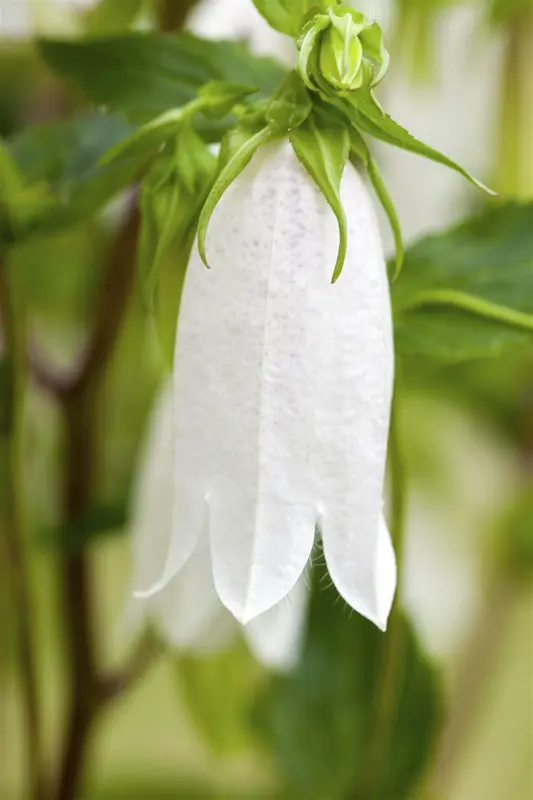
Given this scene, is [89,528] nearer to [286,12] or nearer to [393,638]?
[393,638]

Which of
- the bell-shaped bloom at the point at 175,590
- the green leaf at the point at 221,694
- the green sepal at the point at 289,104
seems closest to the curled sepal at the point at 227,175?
the green sepal at the point at 289,104

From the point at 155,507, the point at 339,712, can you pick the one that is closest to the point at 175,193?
the point at 155,507

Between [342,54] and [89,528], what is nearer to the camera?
[342,54]

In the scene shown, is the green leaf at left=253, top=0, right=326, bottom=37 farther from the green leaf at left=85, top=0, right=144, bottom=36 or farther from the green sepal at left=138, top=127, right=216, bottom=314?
the green leaf at left=85, top=0, right=144, bottom=36

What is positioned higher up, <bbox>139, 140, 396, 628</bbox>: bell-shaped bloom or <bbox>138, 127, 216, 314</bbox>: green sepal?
<bbox>138, 127, 216, 314</bbox>: green sepal

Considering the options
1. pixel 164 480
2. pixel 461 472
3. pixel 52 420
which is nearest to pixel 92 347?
pixel 164 480

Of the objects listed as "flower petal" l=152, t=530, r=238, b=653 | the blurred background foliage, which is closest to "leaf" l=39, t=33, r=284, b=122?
the blurred background foliage

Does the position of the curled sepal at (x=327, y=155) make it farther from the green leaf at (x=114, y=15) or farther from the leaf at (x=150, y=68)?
the green leaf at (x=114, y=15)
